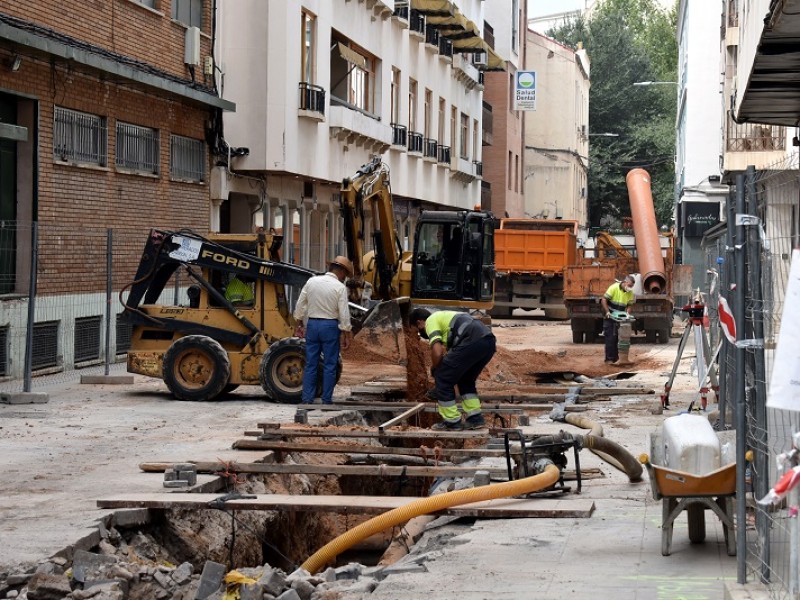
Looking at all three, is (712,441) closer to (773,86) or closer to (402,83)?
(773,86)

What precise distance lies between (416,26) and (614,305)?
61.0 ft

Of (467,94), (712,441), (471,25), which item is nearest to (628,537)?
(712,441)

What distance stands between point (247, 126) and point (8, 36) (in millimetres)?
9934

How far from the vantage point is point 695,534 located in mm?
8453

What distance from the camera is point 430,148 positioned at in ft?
140

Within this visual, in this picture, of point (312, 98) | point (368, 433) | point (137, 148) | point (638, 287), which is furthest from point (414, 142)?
point (368, 433)

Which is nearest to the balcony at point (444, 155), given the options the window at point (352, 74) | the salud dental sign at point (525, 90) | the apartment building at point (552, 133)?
the window at point (352, 74)

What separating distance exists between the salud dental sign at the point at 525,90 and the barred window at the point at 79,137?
34706mm

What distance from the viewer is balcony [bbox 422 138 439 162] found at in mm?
41756

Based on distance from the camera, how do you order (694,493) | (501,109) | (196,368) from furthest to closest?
(501,109)
(196,368)
(694,493)

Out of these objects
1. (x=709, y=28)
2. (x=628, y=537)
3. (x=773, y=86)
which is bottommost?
(x=628, y=537)

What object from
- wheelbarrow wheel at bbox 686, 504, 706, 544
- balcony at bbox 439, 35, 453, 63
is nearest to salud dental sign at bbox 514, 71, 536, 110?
balcony at bbox 439, 35, 453, 63

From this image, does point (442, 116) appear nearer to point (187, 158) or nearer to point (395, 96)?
point (395, 96)

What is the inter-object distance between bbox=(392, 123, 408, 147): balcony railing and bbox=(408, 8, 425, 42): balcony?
3.10 m
